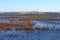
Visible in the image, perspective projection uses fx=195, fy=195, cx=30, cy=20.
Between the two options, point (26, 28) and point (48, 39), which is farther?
point (26, 28)

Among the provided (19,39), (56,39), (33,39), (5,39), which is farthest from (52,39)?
(5,39)

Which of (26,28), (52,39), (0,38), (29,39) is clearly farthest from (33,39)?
(26,28)

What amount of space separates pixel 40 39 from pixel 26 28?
19.3 ft

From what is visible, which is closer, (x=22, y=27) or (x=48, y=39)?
(x=48, y=39)

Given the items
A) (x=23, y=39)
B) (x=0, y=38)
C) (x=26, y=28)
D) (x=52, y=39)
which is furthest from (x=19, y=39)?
(x=26, y=28)

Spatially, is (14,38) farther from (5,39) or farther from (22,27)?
(22,27)

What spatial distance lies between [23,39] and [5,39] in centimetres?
143

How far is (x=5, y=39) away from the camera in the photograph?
15.5 metres

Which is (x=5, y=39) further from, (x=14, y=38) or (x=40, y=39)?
(x=40, y=39)

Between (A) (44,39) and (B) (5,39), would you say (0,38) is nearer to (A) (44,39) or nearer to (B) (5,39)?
(B) (5,39)

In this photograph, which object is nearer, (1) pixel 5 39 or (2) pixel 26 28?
(1) pixel 5 39

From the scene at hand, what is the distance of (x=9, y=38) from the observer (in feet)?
52.0

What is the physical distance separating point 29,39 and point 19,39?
80 centimetres

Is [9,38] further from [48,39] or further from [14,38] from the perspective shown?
[48,39]
